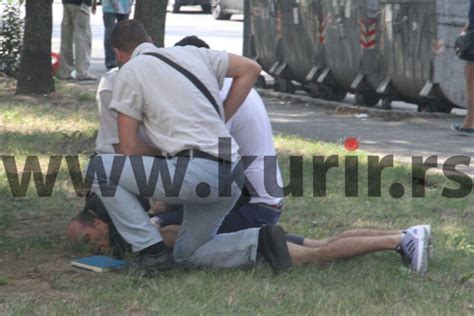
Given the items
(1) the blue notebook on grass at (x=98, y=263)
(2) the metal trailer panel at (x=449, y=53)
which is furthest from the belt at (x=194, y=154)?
(2) the metal trailer panel at (x=449, y=53)

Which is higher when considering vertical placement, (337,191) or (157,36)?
(157,36)

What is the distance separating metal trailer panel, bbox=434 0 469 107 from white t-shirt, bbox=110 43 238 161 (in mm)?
7034

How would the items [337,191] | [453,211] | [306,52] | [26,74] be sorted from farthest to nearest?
[306,52], [26,74], [337,191], [453,211]

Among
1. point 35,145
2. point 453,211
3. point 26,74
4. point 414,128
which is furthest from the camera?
point 26,74

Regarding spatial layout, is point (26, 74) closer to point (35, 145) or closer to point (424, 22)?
point (35, 145)

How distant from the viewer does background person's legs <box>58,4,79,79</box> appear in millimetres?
17297

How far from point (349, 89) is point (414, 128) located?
89.4 inches

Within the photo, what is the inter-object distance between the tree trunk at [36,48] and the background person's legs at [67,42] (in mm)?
3147

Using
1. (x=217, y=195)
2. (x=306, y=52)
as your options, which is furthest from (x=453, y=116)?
(x=217, y=195)

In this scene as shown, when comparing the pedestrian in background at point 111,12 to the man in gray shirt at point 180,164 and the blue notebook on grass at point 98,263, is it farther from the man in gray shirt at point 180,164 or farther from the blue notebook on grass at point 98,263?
the man in gray shirt at point 180,164

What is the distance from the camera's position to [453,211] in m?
8.05

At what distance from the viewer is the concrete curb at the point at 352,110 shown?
527 inches

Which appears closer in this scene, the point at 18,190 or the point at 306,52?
the point at 18,190

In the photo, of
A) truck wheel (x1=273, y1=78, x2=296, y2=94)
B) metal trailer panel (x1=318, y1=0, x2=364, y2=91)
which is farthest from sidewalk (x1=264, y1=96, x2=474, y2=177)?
truck wheel (x1=273, y1=78, x2=296, y2=94)
